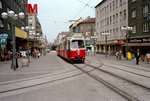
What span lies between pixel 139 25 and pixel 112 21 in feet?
42.5

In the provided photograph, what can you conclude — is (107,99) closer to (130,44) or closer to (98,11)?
(130,44)

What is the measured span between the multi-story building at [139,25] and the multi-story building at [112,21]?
2.17m

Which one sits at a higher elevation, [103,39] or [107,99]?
[103,39]

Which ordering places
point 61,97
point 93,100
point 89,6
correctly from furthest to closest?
point 89,6 → point 61,97 → point 93,100

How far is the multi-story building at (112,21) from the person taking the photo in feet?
111

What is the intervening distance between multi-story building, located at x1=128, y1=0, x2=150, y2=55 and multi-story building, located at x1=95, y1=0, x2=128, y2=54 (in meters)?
2.17

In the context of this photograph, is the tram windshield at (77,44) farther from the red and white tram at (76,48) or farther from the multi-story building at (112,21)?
the multi-story building at (112,21)

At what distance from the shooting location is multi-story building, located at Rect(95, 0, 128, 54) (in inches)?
1335

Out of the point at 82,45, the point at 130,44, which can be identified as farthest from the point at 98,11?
the point at 82,45

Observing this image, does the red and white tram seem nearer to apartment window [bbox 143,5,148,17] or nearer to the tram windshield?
the tram windshield

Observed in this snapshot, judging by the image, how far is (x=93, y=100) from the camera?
5074 mm

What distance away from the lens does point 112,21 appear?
131 feet

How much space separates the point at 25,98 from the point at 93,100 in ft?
7.68

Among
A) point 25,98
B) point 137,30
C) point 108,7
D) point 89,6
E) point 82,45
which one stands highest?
point 108,7
